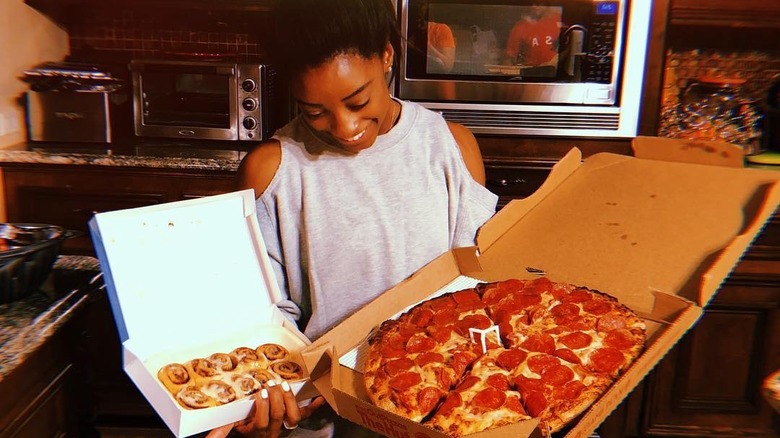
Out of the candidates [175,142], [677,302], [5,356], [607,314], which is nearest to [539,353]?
[607,314]

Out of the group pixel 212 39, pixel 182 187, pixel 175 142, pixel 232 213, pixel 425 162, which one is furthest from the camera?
pixel 212 39

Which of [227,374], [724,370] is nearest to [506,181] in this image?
[724,370]

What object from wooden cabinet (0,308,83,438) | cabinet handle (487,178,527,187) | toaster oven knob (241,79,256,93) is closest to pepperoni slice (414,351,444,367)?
wooden cabinet (0,308,83,438)

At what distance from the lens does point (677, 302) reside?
1065 millimetres

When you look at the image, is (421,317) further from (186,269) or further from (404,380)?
(186,269)

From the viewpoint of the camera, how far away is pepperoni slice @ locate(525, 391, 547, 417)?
0.89 m

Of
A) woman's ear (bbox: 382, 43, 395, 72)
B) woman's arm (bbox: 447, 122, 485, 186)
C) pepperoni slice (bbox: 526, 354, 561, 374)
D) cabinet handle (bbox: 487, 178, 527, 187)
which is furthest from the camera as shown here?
cabinet handle (bbox: 487, 178, 527, 187)

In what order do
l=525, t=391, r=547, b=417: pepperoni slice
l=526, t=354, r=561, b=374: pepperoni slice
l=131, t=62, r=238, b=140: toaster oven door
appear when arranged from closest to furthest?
1. l=525, t=391, r=547, b=417: pepperoni slice
2. l=526, t=354, r=561, b=374: pepperoni slice
3. l=131, t=62, r=238, b=140: toaster oven door

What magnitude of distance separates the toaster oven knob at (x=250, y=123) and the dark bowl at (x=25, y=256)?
3.88ft

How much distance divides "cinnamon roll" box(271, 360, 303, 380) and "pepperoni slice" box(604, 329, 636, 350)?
50 cm

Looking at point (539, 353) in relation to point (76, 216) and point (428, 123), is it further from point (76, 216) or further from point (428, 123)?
point (76, 216)

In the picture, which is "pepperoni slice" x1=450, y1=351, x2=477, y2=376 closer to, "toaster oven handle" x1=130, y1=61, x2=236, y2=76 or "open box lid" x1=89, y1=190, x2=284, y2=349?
"open box lid" x1=89, y1=190, x2=284, y2=349

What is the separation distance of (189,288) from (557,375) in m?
0.61

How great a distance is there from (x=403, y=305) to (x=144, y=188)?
1.42m
